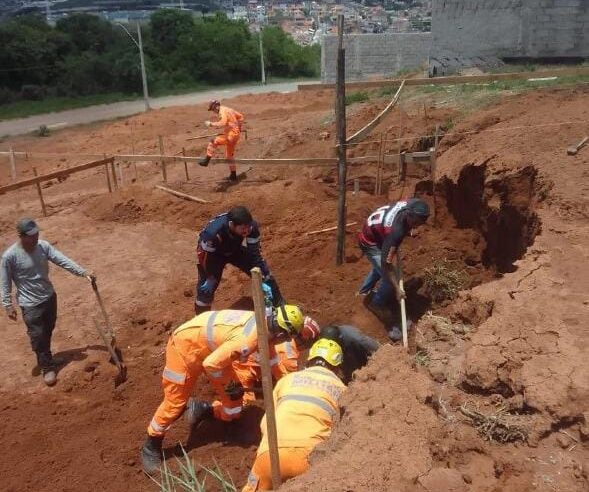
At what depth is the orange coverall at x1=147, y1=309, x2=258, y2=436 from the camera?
13.8 feet

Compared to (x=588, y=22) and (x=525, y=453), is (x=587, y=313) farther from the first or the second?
(x=588, y=22)

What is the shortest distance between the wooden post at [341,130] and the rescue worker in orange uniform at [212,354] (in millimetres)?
3179

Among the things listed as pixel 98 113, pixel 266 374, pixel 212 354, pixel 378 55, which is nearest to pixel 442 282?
pixel 212 354

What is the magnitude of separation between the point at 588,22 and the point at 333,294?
43.1 feet

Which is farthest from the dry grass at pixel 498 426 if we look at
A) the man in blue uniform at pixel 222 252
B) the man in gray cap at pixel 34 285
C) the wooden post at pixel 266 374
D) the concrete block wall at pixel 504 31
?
the concrete block wall at pixel 504 31

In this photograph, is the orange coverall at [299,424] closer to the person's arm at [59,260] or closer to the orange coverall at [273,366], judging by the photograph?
the orange coverall at [273,366]

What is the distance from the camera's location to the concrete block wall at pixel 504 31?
1592 centimetres

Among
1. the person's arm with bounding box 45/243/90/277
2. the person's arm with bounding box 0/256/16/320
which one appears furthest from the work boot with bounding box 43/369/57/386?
the person's arm with bounding box 45/243/90/277

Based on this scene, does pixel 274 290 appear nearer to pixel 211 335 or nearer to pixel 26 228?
pixel 211 335

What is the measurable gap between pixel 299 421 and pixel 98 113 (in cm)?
2887

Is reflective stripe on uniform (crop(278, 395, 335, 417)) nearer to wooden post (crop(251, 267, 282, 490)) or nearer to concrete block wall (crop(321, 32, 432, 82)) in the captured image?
wooden post (crop(251, 267, 282, 490))

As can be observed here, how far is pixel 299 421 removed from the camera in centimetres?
347

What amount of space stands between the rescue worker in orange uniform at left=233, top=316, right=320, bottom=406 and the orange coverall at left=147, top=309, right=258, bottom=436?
0.76 ft

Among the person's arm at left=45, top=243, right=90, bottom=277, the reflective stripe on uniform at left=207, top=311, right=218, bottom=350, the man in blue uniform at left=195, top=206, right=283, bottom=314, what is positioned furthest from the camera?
the man in blue uniform at left=195, top=206, right=283, bottom=314
